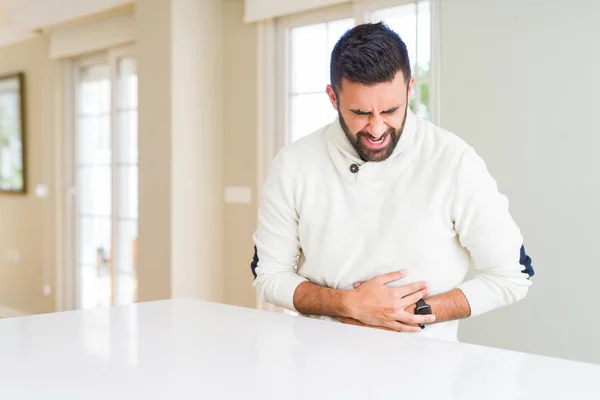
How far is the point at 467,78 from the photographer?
124 inches

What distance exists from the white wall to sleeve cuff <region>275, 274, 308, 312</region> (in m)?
1.58

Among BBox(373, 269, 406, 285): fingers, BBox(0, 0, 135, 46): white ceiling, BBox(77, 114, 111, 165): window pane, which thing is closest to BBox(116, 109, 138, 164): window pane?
BBox(77, 114, 111, 165): window pane

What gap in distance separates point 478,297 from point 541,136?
1515 mm

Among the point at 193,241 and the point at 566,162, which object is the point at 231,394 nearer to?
the point at 566,162

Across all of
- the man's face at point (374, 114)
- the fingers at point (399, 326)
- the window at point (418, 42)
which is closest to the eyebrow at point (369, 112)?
the man's face at point (374, 114)

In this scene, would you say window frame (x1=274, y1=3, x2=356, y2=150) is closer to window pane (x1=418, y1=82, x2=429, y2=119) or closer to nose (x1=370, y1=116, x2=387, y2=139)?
window pane (x1=418, y1=82, x2=429, y2=119)

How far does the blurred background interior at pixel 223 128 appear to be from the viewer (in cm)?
Result: 285

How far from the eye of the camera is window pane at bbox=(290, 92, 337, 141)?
3.97 m

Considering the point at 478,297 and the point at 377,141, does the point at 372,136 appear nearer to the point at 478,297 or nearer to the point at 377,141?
the point at 377,141

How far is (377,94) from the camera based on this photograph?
5.37 feet

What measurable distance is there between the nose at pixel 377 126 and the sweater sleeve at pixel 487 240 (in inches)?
8.5

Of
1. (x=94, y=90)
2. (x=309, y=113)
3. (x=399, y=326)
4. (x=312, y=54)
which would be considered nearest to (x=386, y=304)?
(x=399, y=326)

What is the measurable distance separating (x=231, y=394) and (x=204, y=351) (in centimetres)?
24

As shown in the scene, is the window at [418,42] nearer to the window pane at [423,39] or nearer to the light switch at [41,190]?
the window pane at [423,39]
